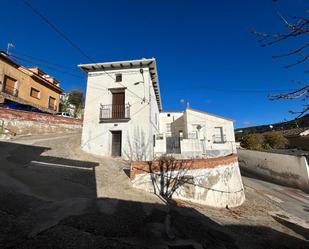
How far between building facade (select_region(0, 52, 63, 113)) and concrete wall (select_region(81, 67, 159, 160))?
9.76 metres

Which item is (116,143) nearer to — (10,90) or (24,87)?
(10,90)

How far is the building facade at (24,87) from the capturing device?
17067 mm

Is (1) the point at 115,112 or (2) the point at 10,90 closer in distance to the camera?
(1) the point at 115,112

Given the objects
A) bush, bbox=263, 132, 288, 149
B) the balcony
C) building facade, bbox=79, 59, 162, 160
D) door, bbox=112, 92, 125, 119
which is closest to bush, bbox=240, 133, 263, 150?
bush, bbox=263, 132, 288, 149

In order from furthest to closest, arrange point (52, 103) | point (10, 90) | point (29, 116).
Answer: point (52, 103) → point (10, 90) → point (29, 116)

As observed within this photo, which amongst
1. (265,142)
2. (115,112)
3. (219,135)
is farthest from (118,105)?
(265,142)

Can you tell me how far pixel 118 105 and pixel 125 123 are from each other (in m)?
1.54

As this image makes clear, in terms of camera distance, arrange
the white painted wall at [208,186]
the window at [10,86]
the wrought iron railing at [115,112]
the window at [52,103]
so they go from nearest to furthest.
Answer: the white painted wall at [208,186] → the wrought iron railing at [115,112] → the window at [10,86] → the window at [52,103]

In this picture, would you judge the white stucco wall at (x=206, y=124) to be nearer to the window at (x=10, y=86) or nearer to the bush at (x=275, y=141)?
the bush at (x=275, y=141)

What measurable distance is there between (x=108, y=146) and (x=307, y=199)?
1375 centimetres

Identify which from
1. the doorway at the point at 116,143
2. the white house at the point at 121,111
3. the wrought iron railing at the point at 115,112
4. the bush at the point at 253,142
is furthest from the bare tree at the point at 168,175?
the bush at the point at 253,142

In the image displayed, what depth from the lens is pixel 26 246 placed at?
2764 mm

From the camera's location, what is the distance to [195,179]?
25.3 feet

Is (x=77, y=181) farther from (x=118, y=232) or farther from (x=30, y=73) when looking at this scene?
(x=30, y=73)
